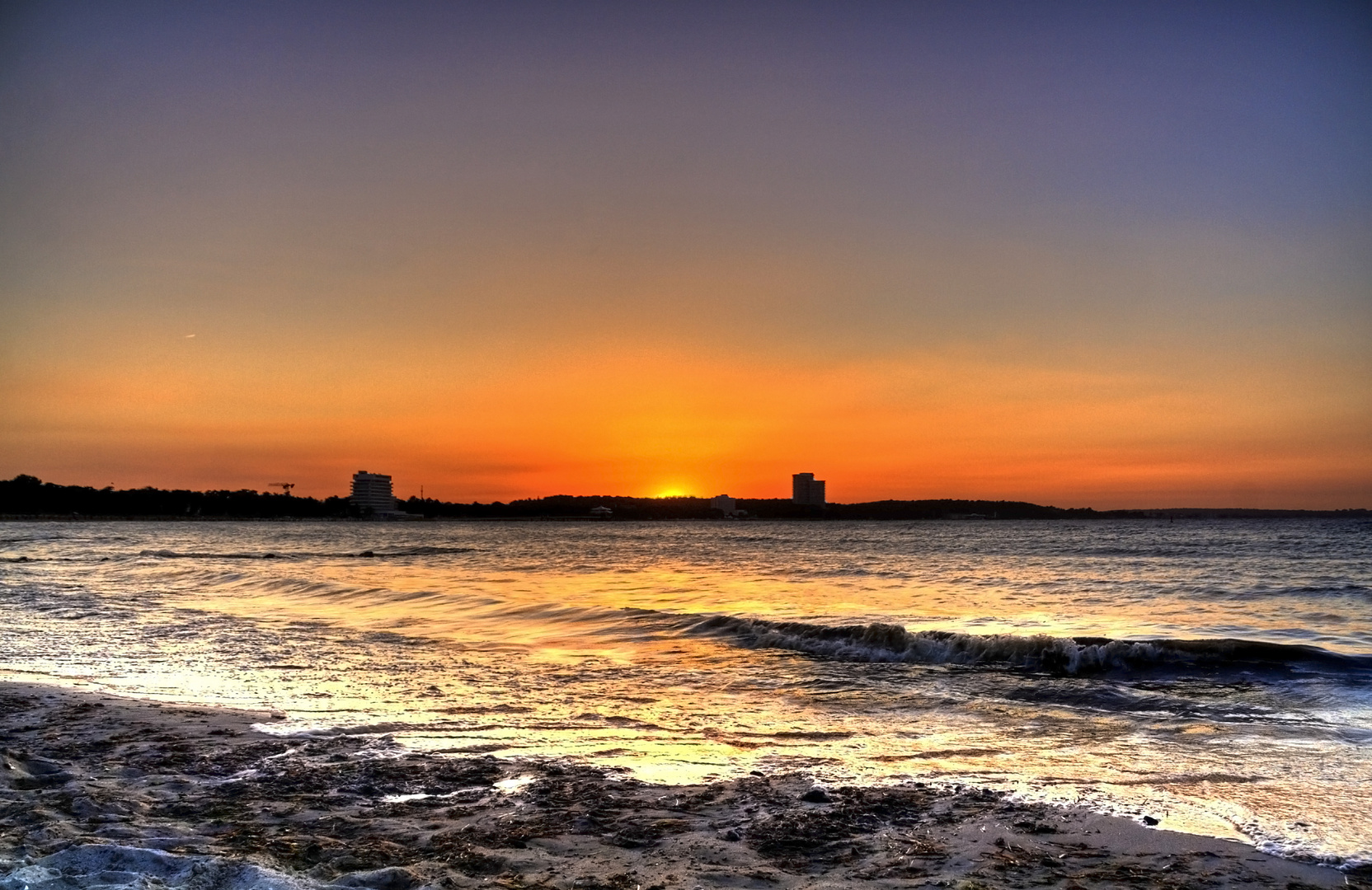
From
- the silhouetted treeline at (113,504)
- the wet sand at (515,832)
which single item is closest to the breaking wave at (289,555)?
the wet sand at (515,832)

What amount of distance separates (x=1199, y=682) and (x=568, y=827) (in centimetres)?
988

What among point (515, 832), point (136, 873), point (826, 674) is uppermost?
point (136, 873)

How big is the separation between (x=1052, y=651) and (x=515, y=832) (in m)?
10.7

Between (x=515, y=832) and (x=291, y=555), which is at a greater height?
(x=515, y=832)

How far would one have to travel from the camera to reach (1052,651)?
13.5 metres

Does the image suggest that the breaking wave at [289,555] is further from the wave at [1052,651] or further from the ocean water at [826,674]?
the wave at [1052,651]

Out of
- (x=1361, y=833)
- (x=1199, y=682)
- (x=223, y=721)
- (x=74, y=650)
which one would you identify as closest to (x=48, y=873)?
(x=223, y=721)

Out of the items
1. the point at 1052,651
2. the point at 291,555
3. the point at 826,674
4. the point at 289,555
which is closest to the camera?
the point at 826,674

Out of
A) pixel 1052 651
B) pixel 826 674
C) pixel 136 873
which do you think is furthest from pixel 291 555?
pixel 136 873

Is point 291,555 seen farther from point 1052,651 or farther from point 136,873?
point 136,873

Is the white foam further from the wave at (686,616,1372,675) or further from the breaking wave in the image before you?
the breaking wave

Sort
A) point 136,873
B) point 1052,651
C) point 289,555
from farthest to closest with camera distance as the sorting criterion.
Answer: point 289,555, point 1052,651, point 136,873

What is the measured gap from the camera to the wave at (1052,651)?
42.6ft

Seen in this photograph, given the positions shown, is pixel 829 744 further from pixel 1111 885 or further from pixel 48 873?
pixel 48 873
